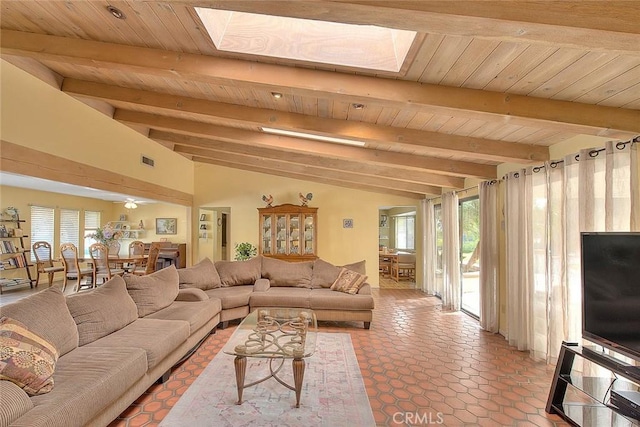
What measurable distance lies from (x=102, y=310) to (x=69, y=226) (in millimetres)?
7137

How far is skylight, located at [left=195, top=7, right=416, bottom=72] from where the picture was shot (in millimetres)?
2038

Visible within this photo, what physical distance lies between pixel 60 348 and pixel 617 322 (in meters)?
3.78

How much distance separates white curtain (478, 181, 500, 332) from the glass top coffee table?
2.47 meters

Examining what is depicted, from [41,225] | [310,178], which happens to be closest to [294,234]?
[310,178]

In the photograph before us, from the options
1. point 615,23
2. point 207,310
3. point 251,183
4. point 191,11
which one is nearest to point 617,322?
point 615,23

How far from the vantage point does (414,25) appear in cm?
127

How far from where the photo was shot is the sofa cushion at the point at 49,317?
202cm

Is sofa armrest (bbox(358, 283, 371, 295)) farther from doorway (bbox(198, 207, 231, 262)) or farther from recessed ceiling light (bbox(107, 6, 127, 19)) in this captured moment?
doorway (bbox(198, 207, 231, 262))

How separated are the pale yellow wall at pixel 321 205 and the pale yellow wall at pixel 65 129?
5.80 ft

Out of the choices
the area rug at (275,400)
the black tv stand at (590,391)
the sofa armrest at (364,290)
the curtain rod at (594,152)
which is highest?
the curtain rod at (594,152)

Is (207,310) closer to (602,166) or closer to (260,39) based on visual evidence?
(260,39)

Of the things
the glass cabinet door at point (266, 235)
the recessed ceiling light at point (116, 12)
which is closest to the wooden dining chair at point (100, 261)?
the glass cabinet door at point (266, 235)

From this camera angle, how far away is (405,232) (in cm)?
1016

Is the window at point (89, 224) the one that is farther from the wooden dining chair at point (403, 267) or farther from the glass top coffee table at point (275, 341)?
the wooden dining chair at point (403, 267)
